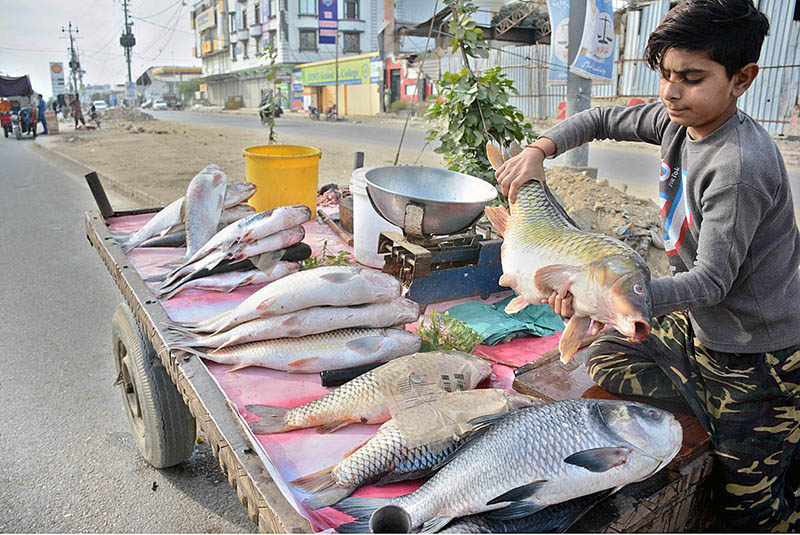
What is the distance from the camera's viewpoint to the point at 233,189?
173 inches

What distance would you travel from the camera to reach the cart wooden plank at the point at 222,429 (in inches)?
60.0

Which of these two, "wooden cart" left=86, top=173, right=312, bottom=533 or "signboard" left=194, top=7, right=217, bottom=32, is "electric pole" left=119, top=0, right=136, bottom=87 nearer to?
"signboard" left=194, top=7, right=217, bottom=32

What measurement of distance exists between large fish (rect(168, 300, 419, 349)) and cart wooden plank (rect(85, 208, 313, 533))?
0.15 m

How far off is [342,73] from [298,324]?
4435 centimetres

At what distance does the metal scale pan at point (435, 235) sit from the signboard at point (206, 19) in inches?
3395

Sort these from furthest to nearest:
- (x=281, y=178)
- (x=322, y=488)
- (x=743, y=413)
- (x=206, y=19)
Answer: (x=206, y=19), (x=281, y=178), (x=743, y=413), (x=322, y=488)

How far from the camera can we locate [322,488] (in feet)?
5.70

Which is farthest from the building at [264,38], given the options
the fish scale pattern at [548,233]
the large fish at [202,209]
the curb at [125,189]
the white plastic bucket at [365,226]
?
the fish scale pattern at [548,233]

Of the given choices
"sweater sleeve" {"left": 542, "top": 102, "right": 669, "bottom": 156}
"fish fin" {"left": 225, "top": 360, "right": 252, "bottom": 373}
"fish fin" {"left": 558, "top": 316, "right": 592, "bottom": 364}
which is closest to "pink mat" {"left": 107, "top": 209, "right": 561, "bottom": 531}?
"fish fin" {"left": 225, "top": 360, "right": 252, "bottom": 373}

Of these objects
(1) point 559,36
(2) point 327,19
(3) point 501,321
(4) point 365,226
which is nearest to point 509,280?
(3) point 501,321

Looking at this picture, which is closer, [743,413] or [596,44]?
[743,413]

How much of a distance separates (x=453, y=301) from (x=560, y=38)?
520cm

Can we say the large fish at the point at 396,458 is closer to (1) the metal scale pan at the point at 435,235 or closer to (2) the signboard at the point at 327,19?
(1) the metal scale pan at the point at 435,235

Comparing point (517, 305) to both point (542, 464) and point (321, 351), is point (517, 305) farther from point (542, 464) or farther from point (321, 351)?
point (321, 351)
